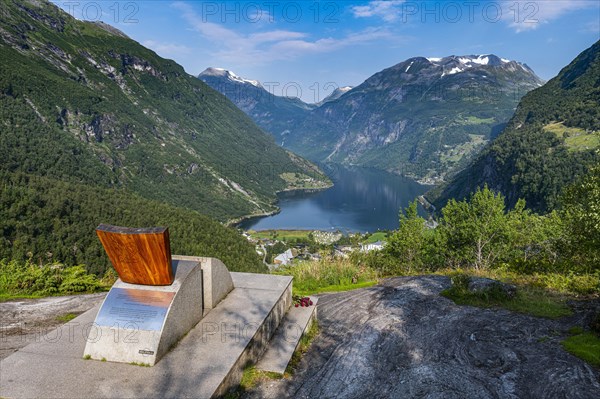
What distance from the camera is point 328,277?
679 inches

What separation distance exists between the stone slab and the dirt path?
6166 millimetres

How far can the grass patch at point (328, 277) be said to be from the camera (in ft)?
53.9

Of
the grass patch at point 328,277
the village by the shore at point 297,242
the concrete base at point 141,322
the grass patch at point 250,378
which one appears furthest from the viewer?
the village by the shore at point 297,242

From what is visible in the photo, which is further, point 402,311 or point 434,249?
point 434,249

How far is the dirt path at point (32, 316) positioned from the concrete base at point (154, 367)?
0.87 m

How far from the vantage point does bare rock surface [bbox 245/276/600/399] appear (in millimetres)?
7625

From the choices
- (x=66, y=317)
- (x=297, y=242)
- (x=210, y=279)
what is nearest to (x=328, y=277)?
(x=210, y=279)

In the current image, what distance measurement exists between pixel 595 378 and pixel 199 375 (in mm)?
8169

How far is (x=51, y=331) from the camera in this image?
987 centimetres

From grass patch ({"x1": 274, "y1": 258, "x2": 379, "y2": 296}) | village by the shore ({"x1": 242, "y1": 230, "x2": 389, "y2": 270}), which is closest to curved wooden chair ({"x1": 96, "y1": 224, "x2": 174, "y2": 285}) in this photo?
grass patch ({"x1": 274, "y1": 258, "x2": 379, "y2": 296})

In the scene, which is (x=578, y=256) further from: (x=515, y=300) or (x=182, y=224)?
(x=182, y=224)

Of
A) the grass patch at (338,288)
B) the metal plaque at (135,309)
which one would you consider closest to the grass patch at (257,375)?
the metal plaque at (135,309)

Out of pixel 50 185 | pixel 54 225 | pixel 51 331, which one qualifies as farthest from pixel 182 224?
pixel 51 331

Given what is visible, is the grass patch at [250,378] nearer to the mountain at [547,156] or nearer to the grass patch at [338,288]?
the grass patch at [338,288]
